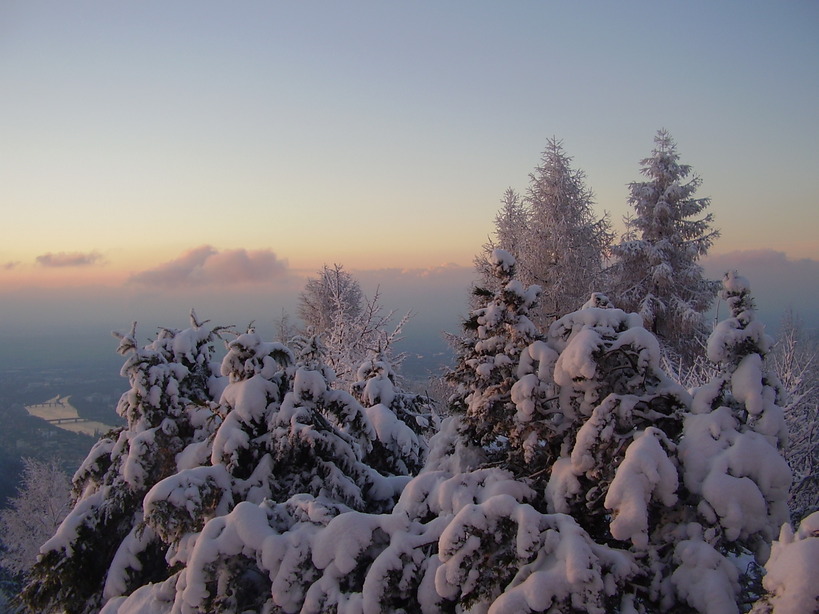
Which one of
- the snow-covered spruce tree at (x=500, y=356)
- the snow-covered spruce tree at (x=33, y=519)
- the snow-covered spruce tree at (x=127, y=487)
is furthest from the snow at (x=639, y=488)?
the snow-covered spruce tree at (x=33, y=519)

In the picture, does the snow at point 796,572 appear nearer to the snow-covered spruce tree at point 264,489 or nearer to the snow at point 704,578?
the snow at point 704,578

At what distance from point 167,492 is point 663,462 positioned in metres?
3.52

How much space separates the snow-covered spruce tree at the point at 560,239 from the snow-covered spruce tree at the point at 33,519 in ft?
63.6

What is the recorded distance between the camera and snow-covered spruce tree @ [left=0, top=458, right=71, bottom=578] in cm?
1975

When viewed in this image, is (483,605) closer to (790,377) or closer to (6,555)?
(790,377)

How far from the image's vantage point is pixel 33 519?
2114 centimetres

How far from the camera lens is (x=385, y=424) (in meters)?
6.91

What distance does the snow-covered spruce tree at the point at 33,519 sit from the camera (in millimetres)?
19750

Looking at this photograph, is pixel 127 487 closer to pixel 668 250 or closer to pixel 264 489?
pixel 264 489

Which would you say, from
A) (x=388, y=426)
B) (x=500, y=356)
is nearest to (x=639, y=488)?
(x=500, y=356)

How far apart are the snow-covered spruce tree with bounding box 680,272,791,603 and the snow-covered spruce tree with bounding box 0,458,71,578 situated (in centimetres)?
2287

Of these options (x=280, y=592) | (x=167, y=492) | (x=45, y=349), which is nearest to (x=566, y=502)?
(x=280, y=592)

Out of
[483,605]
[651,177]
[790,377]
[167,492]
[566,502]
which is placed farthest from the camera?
[651,177]

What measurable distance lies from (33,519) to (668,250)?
26.7 meters
